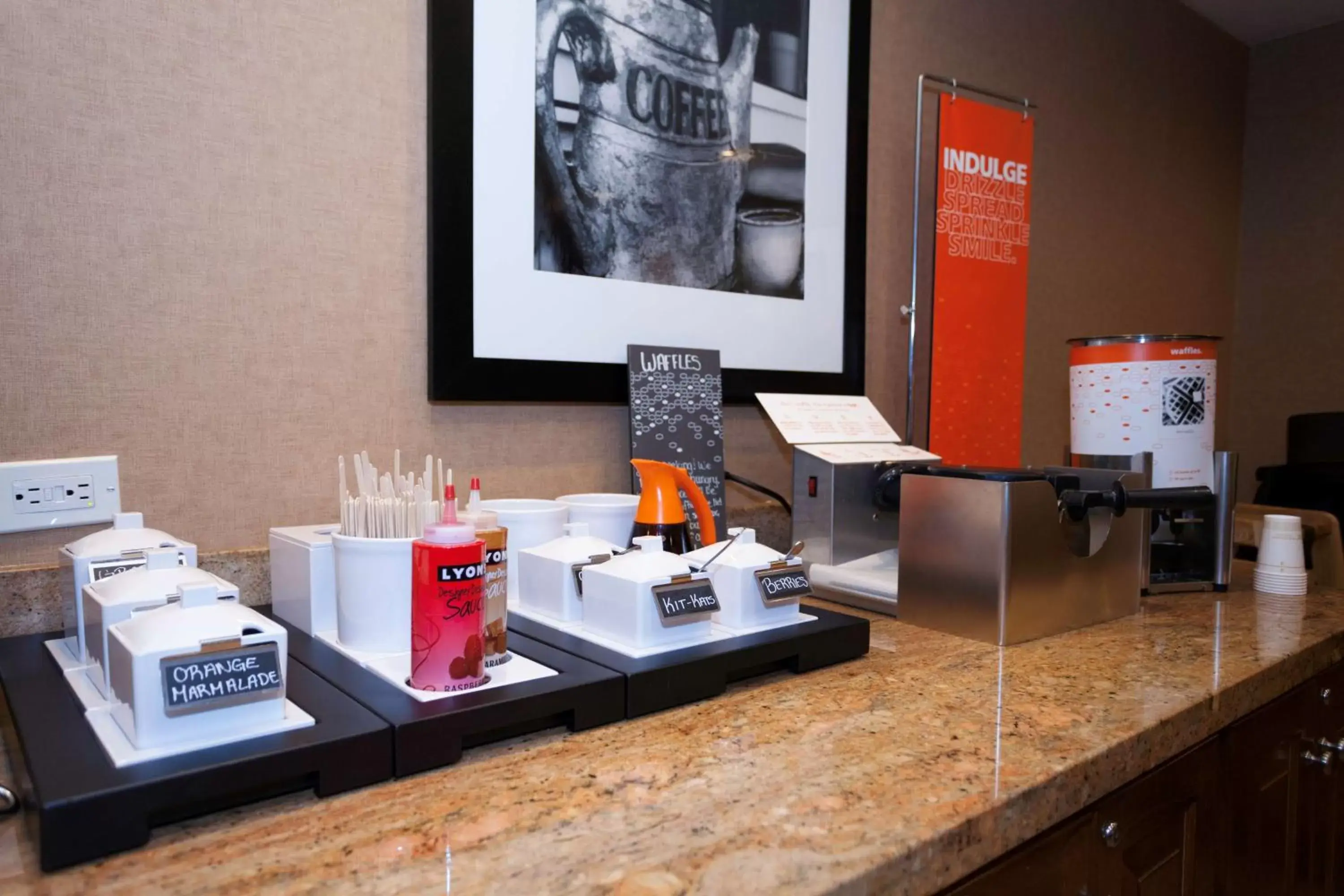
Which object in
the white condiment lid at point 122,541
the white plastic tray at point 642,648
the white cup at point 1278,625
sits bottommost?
the white cup at point 1278,625

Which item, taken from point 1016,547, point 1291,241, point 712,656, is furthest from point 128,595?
point 1291,241

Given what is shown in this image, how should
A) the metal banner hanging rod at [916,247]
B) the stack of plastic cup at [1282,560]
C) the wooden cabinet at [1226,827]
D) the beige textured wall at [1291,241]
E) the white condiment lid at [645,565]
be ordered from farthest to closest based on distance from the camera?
the beige textured wall at [1291,241] < the metal banner hanging rod at [916,247] < the stack of plastic cup at [1282,560] < the white condiment lid at [645,565] < the wooden cabinet at [1226,827]

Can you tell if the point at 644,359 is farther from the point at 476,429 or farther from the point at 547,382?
the point at 476,429

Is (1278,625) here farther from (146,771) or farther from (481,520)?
(146,771)

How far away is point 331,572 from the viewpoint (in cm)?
94

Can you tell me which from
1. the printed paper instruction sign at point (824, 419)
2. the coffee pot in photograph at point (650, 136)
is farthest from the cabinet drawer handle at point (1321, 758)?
the coffee pot in photograph at point (650, 136)

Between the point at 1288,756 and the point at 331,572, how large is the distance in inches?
47.3

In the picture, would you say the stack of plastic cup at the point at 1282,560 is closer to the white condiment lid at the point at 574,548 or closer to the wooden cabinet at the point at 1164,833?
the wooden cabinet at the point at 1164,833

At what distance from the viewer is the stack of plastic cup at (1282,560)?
143 centimetres

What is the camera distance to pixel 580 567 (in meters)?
0.97

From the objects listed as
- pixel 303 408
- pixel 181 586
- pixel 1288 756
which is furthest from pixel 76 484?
pixel 1288 756

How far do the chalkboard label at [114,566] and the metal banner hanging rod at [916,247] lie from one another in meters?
1.43

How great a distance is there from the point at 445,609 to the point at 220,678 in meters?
0.18

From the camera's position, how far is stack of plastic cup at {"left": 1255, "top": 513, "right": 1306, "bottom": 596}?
1.43 meters
